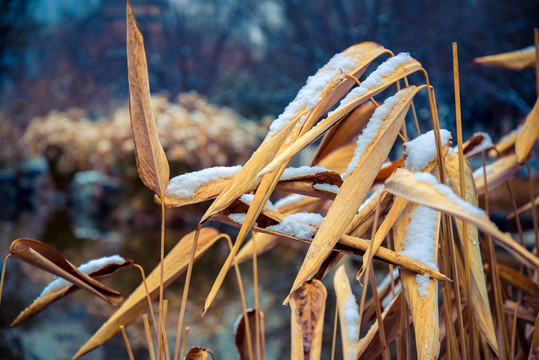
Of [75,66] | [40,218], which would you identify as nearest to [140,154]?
[40,218]

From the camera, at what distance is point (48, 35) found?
2.41m

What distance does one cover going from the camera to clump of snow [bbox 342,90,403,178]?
4.3 inches

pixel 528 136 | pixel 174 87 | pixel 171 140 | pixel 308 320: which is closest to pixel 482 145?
pixel 528 136

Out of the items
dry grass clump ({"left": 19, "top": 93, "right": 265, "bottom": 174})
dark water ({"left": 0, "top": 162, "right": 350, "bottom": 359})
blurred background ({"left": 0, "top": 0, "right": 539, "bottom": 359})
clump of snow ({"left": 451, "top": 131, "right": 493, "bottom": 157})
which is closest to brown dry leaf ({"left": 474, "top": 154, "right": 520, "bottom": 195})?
clump of snow ({"left": 451, "top": 131, "right": 493, "bottom": 157})

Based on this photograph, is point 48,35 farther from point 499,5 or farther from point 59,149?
point 499,5

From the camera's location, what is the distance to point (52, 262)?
0.13 m

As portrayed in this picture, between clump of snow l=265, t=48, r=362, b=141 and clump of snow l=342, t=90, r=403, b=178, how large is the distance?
0.02 m

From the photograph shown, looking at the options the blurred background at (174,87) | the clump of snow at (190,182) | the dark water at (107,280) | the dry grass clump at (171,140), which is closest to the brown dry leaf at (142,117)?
the clump of snow at (190,182)

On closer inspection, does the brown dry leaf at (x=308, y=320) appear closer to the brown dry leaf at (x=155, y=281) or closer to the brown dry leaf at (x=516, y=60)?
the brown dry leaf at (x=155, y=281)

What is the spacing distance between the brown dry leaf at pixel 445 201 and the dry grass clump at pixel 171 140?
4.25 ft

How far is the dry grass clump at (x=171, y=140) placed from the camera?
140cm

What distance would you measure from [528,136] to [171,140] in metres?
1.30

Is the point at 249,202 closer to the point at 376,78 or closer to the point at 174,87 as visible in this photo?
the point at 376,78

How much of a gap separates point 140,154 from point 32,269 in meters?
0.95
